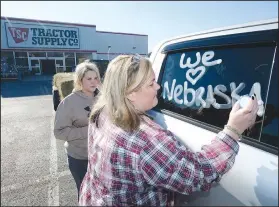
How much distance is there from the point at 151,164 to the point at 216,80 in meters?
0.80

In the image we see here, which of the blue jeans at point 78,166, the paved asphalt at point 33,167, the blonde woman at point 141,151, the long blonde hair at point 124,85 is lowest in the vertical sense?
the paved asphalt at point 33,167

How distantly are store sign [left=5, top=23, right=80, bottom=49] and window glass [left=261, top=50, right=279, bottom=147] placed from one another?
2726 centimetres

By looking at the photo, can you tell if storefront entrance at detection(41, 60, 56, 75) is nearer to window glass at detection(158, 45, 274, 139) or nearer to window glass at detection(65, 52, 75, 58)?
window glass at detection(65, 52, 75, 58)

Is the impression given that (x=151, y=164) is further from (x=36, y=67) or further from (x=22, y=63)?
(x=36, y=67)

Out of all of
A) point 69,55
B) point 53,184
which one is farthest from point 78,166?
point 69,55

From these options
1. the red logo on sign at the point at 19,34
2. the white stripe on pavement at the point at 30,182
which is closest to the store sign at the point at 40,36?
the red logo on sign at the point at 19,34

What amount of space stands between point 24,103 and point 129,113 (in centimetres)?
1146

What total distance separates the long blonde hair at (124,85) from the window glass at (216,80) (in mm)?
571

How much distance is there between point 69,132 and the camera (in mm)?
2484

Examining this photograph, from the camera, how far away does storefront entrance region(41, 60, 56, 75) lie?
27.2 m

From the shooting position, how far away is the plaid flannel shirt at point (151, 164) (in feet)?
3.27

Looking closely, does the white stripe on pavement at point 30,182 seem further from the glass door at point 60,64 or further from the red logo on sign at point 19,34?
the glass door at point 60,64

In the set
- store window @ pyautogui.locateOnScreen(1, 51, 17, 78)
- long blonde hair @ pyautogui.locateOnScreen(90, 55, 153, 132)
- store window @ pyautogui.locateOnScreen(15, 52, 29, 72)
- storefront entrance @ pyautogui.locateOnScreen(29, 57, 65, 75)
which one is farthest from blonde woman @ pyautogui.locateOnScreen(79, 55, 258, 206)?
storefront entrance @ pyautogui.locateOnScreen(29, 57, 65, 75)

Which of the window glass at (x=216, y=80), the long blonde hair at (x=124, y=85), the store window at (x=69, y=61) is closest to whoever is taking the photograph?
the long blonde hair at (x=124, y=85)
